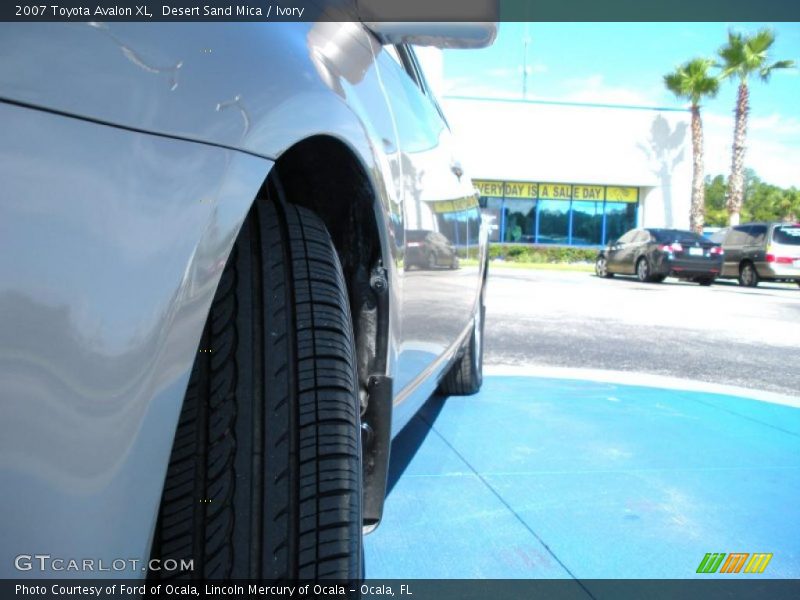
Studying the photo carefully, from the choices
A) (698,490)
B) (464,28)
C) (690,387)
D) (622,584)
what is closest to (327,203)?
(464,28)

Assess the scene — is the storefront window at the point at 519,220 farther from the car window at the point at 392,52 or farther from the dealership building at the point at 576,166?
the car window at the point at 392,52

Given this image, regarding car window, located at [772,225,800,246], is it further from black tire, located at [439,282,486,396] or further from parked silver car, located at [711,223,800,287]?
black tire, located at [439,282,486,396]

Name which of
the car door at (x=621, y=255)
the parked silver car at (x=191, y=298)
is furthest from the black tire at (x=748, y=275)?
the parked silver car at (x=191, y=298)

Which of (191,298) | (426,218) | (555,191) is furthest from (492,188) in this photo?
(191,298)

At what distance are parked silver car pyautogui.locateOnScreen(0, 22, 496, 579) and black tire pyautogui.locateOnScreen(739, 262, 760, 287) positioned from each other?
18636 mm

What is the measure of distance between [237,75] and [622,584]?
72.2 inches

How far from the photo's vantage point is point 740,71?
1115 inches

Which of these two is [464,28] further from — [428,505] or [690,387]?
[690,387]

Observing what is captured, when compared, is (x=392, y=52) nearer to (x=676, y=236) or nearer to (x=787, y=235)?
(x=676, y=236)

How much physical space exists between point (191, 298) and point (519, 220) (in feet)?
102

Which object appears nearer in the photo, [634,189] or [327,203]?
[327,203]

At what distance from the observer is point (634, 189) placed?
3170 centimetres

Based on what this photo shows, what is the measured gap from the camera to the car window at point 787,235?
1809cm

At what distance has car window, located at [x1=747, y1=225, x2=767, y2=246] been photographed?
60.7 feet
